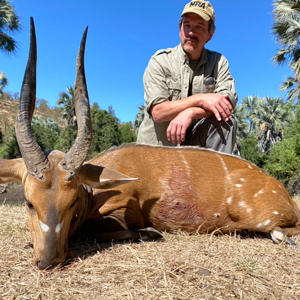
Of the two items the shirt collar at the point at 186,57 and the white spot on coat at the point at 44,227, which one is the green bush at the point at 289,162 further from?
the white spot on coat at the point at 44,227

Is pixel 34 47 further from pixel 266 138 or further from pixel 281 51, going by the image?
pixel 266 138

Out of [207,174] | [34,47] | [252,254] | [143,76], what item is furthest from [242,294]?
[143,76]

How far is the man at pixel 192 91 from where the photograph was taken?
463 centimetres

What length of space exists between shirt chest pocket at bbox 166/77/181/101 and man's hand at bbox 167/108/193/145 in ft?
2.35

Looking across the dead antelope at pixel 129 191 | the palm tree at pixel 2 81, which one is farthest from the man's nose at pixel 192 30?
the palm tree at pixel 2 81

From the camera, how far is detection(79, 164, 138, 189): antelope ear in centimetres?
295

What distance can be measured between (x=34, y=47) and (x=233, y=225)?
2.91 meters

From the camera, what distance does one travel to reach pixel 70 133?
36.8 metres

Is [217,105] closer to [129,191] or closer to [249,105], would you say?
[129,191]

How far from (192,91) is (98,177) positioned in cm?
295

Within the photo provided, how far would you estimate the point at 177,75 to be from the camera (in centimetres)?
522

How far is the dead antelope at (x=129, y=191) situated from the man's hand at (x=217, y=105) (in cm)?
67

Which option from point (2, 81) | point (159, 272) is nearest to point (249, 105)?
point (2, 81)

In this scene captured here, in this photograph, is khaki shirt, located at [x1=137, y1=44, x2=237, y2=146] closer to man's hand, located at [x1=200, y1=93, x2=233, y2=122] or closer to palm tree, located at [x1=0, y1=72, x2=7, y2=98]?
man's hand, located at [x1=200, y1=93, x2=233, y2=122]
